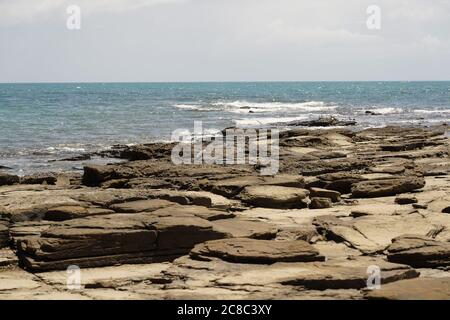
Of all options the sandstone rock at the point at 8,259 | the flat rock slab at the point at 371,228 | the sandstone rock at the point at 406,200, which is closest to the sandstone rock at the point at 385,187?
the sandstone rock at the point at 406,200

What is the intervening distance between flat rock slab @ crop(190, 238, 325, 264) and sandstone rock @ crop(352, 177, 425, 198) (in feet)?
14.1

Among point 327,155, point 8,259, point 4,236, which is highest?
point 327,155

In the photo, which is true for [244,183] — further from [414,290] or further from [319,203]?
[414,290]

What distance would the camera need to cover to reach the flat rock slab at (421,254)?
713cm

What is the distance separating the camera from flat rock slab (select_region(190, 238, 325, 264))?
22.8 ft

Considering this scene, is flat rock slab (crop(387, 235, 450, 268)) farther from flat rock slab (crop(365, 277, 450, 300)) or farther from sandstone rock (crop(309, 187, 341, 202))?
sandstone rock (crop(309, 187, 341, 202))

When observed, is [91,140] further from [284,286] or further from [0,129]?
[284,286]

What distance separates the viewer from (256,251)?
7.05m

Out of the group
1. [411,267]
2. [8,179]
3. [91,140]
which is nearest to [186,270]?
[411,267]

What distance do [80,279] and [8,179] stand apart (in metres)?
6.89

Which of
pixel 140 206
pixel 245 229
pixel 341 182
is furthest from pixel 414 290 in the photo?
pixel 341 182

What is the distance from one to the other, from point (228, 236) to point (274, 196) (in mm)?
2875

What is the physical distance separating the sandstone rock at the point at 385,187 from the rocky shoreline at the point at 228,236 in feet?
0.06

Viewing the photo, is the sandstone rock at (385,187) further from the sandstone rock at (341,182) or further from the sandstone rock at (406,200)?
the sandstone rock at (406,200)
